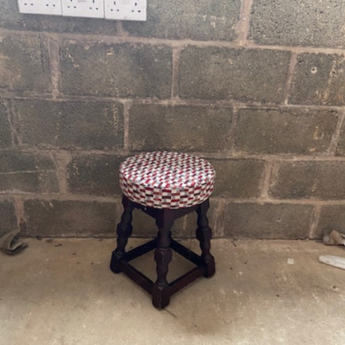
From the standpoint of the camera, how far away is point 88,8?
133cm

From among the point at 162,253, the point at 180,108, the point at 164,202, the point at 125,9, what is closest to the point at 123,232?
the point at 162,253

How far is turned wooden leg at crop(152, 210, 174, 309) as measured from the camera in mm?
1281

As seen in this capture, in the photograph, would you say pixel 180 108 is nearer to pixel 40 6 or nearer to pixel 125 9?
pixel 125 9

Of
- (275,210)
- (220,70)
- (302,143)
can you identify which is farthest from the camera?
(275,210)

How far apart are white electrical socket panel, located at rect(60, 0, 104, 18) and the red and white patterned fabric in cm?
56

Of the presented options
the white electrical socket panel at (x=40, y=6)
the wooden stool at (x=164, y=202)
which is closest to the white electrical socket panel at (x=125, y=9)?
the white electrical socket panel at (x=40, y=6)

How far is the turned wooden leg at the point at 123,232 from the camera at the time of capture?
4.66 ft

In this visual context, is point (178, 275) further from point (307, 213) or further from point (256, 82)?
point (256, 82)

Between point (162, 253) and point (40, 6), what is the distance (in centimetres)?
99

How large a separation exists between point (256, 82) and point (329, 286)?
897 mm

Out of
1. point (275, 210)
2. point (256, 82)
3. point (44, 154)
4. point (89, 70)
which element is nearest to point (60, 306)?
point (44, 154)

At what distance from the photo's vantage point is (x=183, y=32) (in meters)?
1.42

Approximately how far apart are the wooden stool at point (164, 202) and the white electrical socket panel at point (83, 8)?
553mm

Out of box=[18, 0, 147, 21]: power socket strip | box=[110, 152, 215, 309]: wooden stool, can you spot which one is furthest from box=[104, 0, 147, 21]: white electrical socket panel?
box=[110, 152, 215, 309]: wooden stool
